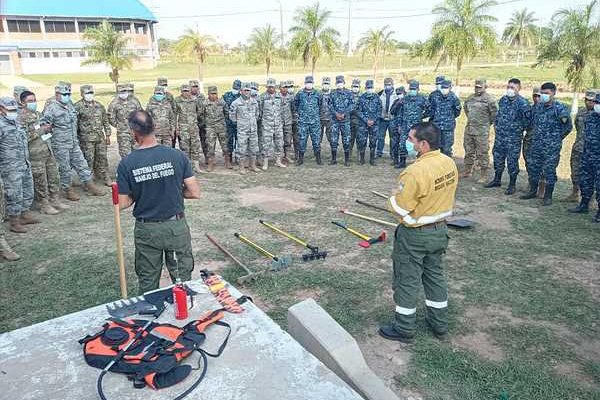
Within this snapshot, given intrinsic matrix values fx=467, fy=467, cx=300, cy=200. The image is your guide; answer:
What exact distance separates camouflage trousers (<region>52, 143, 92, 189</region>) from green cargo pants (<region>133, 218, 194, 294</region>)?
470 cm

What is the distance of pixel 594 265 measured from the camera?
543 cm

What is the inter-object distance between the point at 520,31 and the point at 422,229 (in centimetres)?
5072

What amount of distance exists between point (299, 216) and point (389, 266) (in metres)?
2.05

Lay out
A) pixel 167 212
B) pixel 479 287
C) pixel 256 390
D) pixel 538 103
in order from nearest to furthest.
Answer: pixel 256 390, pixel 167 212, pixel 479 287, pixel 538 103

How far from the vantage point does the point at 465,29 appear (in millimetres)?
14719

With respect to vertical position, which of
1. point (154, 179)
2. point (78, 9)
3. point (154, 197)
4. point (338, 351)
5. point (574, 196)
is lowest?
point (574, 196)

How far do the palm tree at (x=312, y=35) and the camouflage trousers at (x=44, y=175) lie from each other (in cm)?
1546

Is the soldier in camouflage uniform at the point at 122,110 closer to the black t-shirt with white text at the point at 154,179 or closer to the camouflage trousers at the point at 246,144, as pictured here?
the camouflage trousers at the point at 246,144

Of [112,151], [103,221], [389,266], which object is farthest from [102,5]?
[389,266]

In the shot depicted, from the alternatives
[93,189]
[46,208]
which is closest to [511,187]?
[93,189]

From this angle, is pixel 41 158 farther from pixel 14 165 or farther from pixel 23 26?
pixel 23 26

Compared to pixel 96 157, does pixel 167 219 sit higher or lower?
higher

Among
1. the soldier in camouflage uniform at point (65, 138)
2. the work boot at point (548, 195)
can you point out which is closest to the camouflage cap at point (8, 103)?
the soldier in camouflage uniform at point (65, 138)

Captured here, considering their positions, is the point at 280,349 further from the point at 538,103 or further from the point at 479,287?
the point at 538,103
